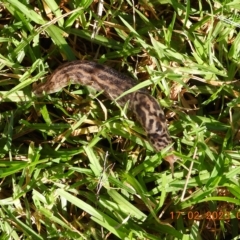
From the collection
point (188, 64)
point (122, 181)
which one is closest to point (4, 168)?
point (122, 181)

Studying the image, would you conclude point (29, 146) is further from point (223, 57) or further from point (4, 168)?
point (223, 57)
